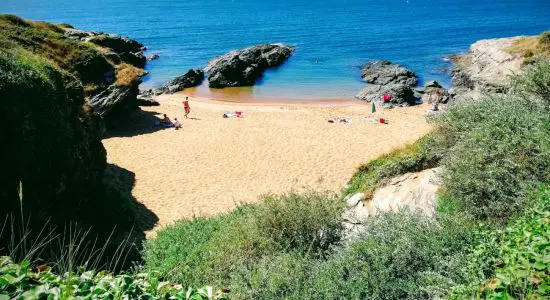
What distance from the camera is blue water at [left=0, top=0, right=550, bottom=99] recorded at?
43594 millimetres

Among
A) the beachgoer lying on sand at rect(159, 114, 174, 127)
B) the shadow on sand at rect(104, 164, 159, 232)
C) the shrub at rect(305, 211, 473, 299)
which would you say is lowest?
the shadow on sand at rect(104, 164, 159, 232)

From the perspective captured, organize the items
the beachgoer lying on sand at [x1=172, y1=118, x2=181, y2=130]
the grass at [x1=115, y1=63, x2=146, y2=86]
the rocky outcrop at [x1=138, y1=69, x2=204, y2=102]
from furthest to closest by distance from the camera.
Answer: the rocky outcrop at [x1=138, y1=69, x2=204, y2=102], the beachgoer lying on sand at [x1=172, y1=118, x2=181, y2=130], the grass at [x1=115, y1=63, x2=146, y2=86]

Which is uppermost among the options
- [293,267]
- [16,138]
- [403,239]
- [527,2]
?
[527,2]

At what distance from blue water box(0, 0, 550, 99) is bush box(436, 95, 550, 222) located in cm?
2831

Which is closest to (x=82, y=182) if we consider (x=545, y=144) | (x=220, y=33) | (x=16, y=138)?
(x=16, y=138)

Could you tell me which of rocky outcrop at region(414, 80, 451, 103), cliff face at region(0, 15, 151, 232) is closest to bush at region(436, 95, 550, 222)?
cliff face at region(0, 15, 151, 232)

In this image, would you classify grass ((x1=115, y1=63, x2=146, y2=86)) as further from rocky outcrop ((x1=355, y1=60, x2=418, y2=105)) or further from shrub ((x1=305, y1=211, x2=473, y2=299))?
shrub ((x1=305, y1=211, x2=473, y2=299))

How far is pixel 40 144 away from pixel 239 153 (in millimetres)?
10120

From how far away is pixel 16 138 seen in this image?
9.79 metres

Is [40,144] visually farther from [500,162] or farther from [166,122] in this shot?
[166,122]

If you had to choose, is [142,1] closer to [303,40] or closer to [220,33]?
[220,33]

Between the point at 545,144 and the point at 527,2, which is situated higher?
the point at 527,2

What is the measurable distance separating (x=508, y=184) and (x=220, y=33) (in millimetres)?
68395

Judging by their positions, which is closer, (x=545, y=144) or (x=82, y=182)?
(x=545, y=144)
